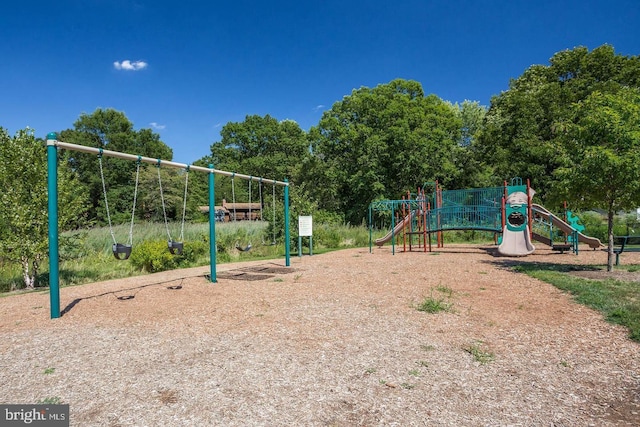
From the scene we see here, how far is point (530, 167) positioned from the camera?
23.5 metres

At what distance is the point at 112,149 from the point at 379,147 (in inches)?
1000

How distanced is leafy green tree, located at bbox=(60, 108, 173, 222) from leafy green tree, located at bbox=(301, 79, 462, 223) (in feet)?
59.0

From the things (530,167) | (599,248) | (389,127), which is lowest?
(599,248)

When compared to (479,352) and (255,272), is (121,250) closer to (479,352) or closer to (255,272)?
(255,272)

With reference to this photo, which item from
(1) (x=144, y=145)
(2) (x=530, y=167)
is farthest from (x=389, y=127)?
(1) (x=144, y=145)

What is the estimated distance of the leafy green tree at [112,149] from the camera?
3797 centimetres

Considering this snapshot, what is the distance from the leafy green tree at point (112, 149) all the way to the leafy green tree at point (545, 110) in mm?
30246

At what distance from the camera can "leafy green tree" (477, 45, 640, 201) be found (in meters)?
23.9

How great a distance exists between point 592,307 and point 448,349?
2965mm

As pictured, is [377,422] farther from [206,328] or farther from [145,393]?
[206,328]

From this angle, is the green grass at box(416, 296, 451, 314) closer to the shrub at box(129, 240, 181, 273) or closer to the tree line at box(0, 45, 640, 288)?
the tree line at box(0, 45, 640, 288)

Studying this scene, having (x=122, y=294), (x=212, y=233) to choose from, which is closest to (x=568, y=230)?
(x=212, y=233)

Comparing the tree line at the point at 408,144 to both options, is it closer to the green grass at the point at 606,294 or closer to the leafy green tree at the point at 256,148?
the green grass at the point at 606,294

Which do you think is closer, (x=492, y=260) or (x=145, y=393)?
(x=145, y=393)
